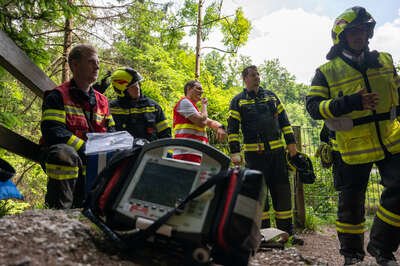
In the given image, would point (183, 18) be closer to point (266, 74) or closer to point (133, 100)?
point (133, 100)

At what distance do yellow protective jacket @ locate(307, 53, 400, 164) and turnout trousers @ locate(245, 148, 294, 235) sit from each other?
151cm

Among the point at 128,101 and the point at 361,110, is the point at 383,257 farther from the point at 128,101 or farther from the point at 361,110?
the point at 128,101

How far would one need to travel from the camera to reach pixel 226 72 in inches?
1012

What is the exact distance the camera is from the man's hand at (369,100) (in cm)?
265

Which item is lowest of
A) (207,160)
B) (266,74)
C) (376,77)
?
(207,160)

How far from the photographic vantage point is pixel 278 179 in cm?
452

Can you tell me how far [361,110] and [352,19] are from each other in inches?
36.3

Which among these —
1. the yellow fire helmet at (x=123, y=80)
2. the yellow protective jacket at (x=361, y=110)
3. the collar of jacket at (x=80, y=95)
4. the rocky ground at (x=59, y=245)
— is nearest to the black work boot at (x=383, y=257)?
the yellow protective jacket at (x=361, y=110)

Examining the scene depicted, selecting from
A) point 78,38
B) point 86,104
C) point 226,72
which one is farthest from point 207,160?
point 226,72

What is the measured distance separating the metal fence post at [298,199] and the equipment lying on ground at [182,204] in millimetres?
4376

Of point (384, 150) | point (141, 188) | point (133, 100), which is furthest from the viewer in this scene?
point (133, 100)

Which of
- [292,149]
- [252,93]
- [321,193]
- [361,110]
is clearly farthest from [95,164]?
[321,193]

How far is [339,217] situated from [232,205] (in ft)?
6.40

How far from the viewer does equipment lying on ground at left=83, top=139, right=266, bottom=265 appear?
4.65ft
